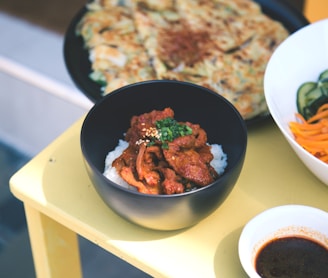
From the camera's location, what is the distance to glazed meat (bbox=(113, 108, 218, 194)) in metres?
1.11

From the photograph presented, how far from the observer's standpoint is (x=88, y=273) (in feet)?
7.07

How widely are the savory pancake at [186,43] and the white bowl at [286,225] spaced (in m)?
0.40

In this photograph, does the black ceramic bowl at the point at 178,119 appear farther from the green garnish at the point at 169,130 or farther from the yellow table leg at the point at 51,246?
the yellow table leg at the point at 51,246

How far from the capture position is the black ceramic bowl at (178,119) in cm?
107

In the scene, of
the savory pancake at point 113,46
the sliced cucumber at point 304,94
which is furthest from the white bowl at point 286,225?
the savory pancake at point 113,46

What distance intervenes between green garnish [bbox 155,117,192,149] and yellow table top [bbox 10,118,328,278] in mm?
190

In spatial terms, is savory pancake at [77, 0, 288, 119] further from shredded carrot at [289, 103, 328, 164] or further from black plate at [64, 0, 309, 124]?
shredded carrot at [289, 103, 328, 164]

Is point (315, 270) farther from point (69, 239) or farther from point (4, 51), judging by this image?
point (4, 51)

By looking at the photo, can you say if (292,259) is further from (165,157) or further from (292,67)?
(292,67)

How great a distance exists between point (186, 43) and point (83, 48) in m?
0.32

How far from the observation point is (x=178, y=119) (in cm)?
135

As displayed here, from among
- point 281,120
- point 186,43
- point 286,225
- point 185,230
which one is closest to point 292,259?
point 286,225

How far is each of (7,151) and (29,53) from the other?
1.59 ft

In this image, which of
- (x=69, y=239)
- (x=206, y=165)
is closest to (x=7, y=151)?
(x=69, y=239)
